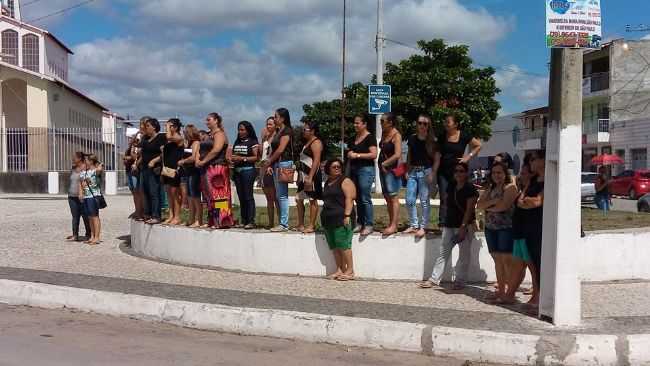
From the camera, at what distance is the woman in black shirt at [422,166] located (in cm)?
869

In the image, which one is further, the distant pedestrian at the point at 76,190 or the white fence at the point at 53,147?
the white fence at the point at 53,147

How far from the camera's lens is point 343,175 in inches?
344

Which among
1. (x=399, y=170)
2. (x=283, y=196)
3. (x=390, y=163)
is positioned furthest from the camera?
(x=283, y=196)

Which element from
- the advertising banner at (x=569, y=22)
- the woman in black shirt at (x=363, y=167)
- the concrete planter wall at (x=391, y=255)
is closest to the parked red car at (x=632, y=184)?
the concrete planter wall at (x=391, y=255)

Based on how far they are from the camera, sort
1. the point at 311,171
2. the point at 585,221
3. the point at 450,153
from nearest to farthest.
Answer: the point at 450,153 < the point at 311,171 < the point at 585,221

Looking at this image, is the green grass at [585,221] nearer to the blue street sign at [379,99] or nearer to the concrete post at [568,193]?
the concrete post at [568,193]

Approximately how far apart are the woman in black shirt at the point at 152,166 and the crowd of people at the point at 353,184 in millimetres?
16

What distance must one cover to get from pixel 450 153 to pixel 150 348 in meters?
4.27

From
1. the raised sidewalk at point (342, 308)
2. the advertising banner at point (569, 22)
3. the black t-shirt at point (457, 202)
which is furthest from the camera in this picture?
the black t-shirt at point (457, 202)

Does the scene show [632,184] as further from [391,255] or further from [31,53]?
[31,53]

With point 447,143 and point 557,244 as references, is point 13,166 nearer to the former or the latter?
point 447,143

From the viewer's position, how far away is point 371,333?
6.27 meters

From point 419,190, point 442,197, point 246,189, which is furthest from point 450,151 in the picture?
point 246,189

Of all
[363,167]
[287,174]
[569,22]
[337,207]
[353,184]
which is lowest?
[337,207]
